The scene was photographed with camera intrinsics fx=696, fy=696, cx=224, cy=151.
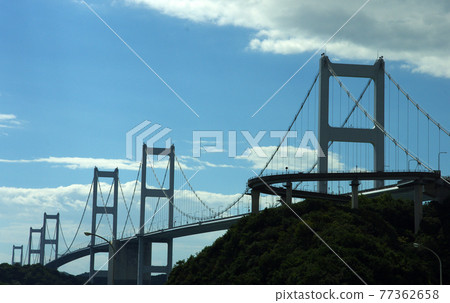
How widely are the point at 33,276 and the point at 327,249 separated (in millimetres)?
98686

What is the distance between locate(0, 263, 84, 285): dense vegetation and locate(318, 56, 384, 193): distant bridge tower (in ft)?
Result: 258

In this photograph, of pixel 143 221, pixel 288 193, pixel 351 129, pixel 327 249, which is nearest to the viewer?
pixel 327 249

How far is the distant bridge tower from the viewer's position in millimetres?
79312

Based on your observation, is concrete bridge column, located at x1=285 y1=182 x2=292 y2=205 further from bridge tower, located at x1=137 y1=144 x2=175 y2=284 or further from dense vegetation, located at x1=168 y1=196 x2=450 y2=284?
bridge tower, located at x1=137 y1=144 x2=175 y2=284

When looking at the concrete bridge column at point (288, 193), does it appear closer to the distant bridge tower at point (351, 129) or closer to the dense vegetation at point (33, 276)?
the distant bridge tower at point (351, 129)

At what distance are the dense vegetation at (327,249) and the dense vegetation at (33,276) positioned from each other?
74.3m

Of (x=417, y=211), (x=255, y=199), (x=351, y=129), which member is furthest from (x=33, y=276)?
(x=417, y=211)

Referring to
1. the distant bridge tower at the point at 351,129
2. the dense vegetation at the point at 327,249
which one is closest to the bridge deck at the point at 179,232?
the distant bridge tower at the point at 351,129

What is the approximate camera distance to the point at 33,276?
14000 cm

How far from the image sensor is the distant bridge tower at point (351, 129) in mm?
79312

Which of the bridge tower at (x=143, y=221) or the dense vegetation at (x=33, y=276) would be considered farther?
the dense vegetation at (x=33, y=276)

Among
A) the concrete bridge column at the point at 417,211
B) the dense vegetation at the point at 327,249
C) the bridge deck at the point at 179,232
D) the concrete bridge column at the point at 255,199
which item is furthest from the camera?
the bridge deck at the point at 179,232

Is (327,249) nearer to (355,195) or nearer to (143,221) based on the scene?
(355,195)

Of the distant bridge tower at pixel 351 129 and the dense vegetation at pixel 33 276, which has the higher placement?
the distant bridge tower at pixel 351 129
